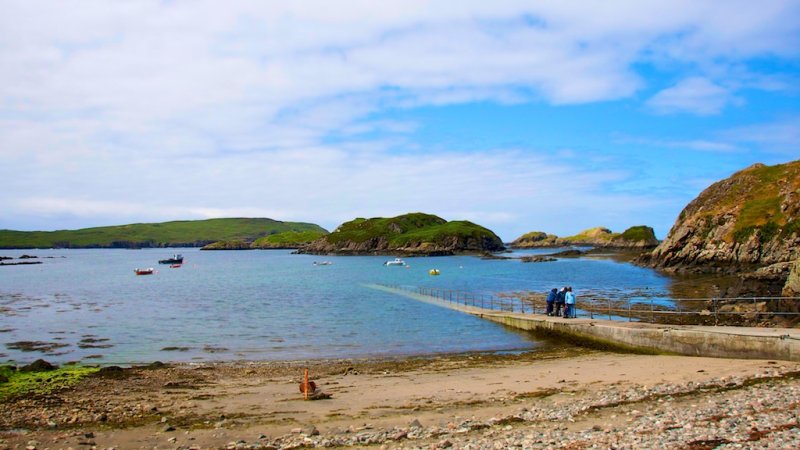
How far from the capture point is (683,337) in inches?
997

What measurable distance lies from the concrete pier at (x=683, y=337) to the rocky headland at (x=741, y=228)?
43162mm

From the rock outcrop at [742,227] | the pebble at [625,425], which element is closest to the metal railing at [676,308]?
the pebble at [625,425]

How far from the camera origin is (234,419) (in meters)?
17.1

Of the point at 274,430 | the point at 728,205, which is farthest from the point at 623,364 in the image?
the point at 728,205

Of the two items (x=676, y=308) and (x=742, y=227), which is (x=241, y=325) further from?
(x=742, y=227)

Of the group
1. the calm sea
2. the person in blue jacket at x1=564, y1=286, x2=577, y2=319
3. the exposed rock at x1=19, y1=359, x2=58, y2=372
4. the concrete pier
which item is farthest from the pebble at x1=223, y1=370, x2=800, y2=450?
the person in blue jacket at x1=564, y1=286, x2=577, y2=319

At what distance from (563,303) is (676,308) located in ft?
45.6

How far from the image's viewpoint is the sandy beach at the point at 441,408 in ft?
43.0

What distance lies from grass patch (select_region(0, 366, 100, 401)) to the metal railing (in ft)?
86.3

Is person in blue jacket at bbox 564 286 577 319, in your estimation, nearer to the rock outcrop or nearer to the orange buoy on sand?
the orange buoy on sand

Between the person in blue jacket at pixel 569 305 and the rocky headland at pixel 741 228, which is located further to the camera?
the rocky headland at pixel 741 228

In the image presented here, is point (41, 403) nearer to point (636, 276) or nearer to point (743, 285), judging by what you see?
point (743, 285)

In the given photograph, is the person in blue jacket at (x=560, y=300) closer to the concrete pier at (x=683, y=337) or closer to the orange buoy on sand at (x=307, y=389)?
the concrete pier at (x=683, y=337)

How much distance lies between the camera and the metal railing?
102ft
